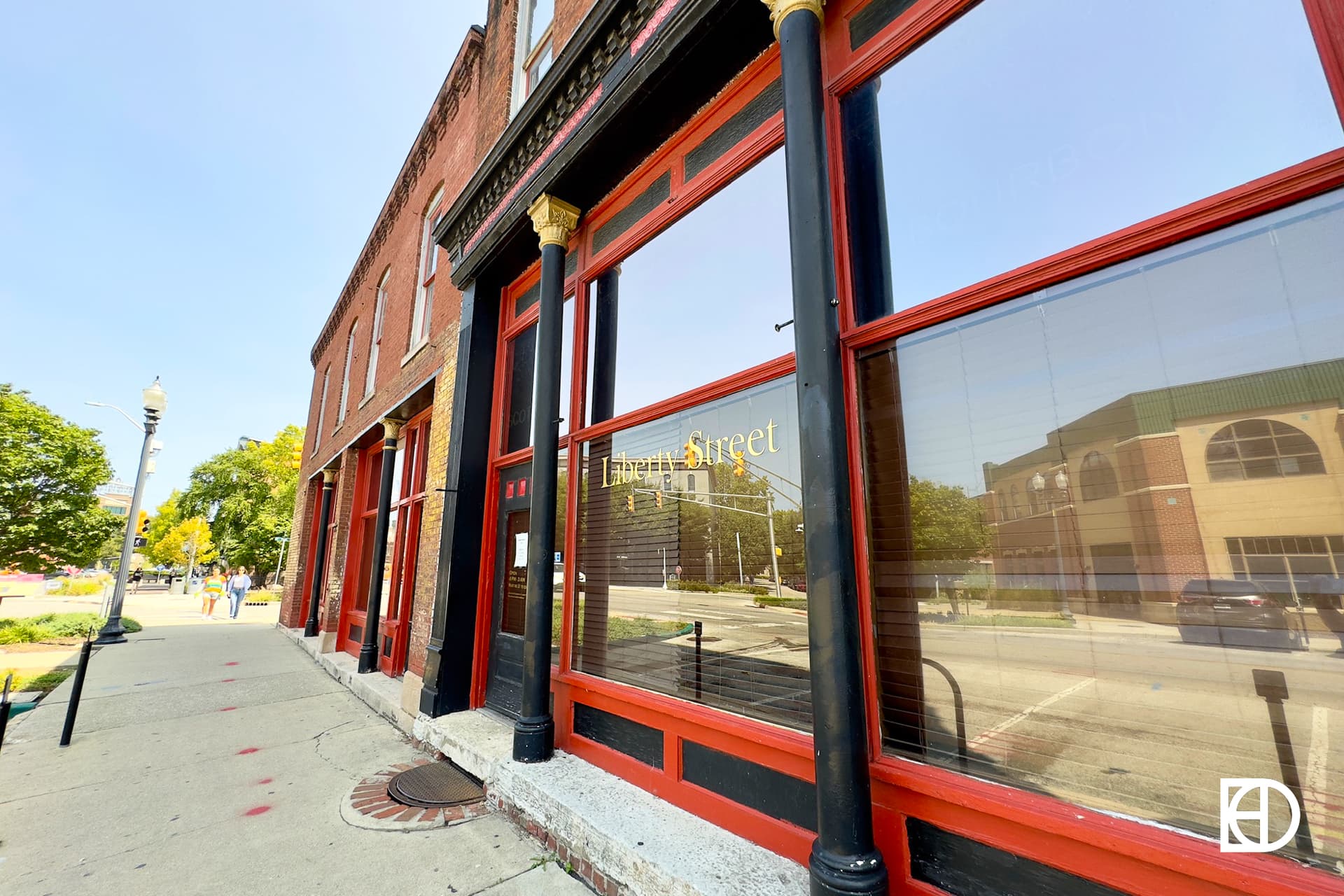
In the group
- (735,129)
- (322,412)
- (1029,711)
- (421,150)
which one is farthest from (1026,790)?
(322,412)

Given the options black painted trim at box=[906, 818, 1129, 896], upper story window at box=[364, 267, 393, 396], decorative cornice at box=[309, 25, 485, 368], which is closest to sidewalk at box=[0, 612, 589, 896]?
black painted trim at box=[906, 818, 1129, 896]

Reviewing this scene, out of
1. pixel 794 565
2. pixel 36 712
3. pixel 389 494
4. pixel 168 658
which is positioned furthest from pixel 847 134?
pixel 168 658

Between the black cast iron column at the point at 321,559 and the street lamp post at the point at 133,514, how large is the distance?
4.01m

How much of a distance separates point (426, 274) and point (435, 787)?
27.1 feet

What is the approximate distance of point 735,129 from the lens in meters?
3.76

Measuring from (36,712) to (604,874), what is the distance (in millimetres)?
8165

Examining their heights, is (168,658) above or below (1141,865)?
below

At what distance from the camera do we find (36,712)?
255 inches

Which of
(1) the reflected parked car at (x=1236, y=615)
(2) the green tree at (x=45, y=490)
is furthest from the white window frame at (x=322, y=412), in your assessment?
(1) the reflected parked car at (x=1236, y=615)

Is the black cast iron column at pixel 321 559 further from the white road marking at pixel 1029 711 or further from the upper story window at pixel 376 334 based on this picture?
the white road marking at pixel 1029 711

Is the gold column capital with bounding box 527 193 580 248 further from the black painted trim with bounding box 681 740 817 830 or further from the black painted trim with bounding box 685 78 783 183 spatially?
the black painted trim with bounding box 681 740 817 830

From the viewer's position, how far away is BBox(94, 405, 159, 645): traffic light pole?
12.6 meters

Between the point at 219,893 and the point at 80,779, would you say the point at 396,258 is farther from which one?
the point at 219,893

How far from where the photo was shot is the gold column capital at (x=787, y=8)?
112 inches
